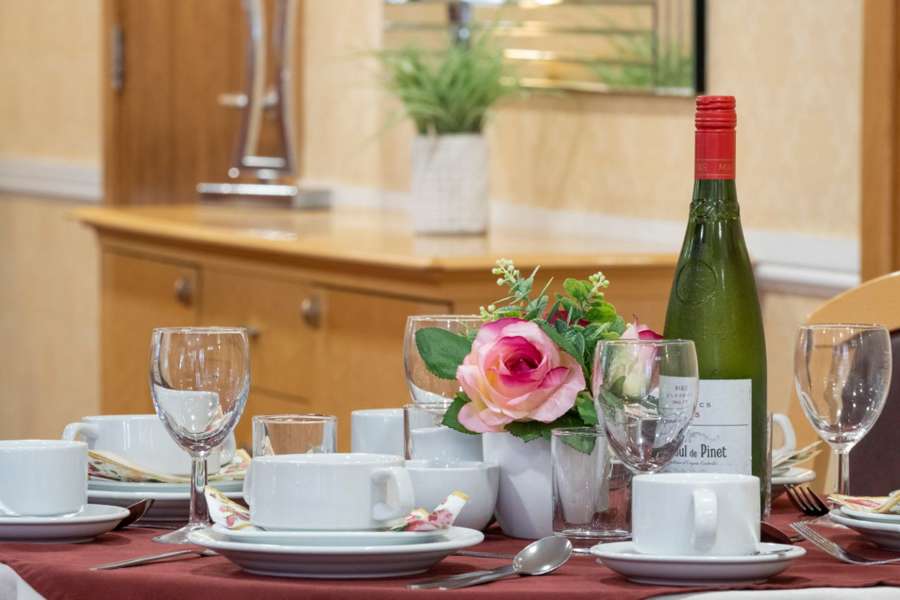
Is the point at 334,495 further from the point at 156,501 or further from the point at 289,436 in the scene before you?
the point at 156,501

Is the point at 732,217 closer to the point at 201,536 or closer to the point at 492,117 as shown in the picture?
the point at 201,536

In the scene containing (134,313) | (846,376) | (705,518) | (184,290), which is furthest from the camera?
(134,313)

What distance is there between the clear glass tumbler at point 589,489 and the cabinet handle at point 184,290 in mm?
2444

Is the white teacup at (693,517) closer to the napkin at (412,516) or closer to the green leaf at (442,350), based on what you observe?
the napkin at (412,516)

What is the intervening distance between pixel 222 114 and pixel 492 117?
1219mm

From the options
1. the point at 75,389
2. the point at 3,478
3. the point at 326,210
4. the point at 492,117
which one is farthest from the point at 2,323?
the point at 3,478

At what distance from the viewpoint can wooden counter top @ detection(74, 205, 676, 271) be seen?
276cm

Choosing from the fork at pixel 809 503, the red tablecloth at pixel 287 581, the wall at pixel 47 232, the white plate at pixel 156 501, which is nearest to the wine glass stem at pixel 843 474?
the fork at pixel 809 503

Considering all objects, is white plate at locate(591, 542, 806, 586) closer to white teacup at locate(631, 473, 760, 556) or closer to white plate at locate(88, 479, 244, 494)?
white teacup at locate(631, 473, 760, 556)

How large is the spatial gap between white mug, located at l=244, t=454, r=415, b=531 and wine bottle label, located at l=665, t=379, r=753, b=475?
9.2 inches

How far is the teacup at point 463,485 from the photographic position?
121 cm

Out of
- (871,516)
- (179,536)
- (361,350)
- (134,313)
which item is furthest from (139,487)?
(134,313)

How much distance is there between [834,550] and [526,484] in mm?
223

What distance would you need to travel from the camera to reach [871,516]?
1198 millimetres
